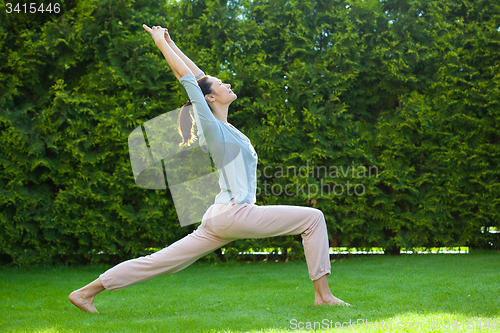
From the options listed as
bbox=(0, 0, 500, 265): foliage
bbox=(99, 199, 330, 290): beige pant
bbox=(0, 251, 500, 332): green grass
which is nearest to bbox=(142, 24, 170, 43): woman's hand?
bbox=(99, 199, 330, 290): beige pant

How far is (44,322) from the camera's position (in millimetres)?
2793

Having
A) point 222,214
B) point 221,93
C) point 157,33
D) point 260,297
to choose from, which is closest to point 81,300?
point 222,214

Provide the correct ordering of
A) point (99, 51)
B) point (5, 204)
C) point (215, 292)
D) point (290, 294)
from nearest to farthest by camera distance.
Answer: point (290, 294)
point (215, 292)
point (5, 204)
point (99, 51)

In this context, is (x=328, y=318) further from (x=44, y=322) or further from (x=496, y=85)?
(x=496, y=85)

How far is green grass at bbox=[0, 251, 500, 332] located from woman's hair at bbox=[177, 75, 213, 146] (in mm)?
1224

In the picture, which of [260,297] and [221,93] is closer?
[221,93]

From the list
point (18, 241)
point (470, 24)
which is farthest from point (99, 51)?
point (470, 24)

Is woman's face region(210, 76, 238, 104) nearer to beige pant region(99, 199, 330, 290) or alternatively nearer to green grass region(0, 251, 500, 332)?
beige pant region(99, 199, 330, 290)

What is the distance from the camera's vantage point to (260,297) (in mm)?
3498

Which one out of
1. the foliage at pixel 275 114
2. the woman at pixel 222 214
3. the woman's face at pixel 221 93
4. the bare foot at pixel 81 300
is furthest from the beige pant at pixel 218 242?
the foliage at pixel 275 114

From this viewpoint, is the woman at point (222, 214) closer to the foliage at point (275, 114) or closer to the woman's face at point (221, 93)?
the woman's face at point (221, 93)

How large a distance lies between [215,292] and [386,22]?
4.48 m

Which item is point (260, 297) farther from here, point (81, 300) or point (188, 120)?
point (188, 120)

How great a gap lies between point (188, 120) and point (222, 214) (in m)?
0.69
